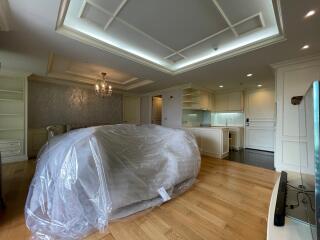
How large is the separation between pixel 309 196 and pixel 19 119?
604 centimetres

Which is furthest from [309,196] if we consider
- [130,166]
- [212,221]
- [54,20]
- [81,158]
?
[54,20]

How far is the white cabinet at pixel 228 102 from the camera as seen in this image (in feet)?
18.6

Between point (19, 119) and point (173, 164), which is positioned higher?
point (19, 119)

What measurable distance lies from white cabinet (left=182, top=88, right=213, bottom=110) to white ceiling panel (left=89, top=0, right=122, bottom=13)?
3.68 meters

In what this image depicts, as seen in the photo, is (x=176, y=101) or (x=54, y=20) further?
(x=176, y=101)

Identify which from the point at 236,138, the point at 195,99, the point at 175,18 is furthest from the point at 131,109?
the point at 175,18

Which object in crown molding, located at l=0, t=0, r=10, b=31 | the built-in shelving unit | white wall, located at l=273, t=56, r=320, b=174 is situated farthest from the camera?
the built-in shelving unit

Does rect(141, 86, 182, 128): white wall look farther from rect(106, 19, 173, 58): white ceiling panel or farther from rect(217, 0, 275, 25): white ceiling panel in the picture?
rect(217, 0, 275, 25): white ceiling panel

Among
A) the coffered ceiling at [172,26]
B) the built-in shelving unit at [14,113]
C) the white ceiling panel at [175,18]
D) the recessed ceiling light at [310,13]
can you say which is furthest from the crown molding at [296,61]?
the built-in shelving unit at [14,113]

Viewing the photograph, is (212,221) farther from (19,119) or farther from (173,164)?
(19,119)

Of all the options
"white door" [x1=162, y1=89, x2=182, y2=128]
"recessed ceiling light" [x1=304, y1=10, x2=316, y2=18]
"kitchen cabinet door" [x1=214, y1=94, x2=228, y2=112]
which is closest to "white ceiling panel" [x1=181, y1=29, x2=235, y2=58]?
"recessed ceiling light" [x1=304, y1=10, x2=316, y2=18]

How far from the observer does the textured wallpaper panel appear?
172 inches

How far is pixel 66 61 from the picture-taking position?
352 cm

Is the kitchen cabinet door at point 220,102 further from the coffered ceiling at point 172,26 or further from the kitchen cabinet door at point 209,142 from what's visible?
the coffered ceiling at point 172,26
